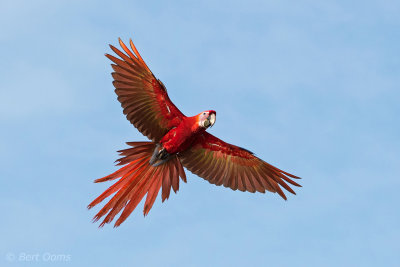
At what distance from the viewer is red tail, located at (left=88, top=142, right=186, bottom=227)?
385 inches

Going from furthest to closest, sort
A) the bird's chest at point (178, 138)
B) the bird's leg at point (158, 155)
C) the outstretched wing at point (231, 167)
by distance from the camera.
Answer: the outstretched wing at point (231, 167), the bird's leg at point (158, 155), the bird's chest at point (178, 138)

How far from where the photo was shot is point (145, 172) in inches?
406

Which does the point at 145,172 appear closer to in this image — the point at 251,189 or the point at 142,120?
the point at 142,120

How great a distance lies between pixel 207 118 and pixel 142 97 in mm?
1106

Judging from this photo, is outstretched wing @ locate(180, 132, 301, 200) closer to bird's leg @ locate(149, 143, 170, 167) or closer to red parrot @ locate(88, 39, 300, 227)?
red parrot @ locate(88, 39, 300, 227)

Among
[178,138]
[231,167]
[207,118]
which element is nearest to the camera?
[207,118]

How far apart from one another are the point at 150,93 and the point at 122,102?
1.61ft

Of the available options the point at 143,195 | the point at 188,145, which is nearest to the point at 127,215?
the point at 143,195

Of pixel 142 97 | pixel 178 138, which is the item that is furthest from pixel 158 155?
pixel 142 97

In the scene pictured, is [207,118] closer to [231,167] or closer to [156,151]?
[156,151]

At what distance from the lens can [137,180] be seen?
1018cm

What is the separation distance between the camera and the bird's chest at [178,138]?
10070 mm

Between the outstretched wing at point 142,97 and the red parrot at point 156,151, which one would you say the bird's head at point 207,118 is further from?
the outstretched wing at point 142,97

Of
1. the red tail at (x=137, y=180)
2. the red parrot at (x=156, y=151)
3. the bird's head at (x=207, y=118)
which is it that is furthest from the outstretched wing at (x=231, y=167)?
the bird's head at (x=207, y=118)
